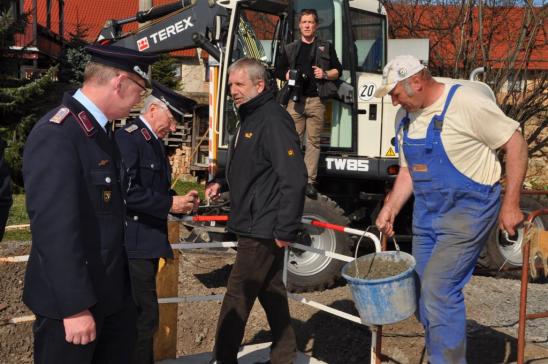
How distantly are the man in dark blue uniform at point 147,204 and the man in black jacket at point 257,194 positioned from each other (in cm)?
43

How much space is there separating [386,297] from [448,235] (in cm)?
51

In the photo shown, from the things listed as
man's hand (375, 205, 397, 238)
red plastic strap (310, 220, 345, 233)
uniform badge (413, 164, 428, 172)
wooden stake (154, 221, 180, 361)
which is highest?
uniform badge (413, 164, 428, 172)

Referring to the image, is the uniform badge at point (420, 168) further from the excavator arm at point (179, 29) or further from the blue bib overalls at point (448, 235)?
the excavator arm at point (179, 29)

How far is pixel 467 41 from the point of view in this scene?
11922 millimetres

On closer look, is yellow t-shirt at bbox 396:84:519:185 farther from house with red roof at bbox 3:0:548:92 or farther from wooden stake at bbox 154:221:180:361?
house with red roof at bbox 3:0:548:92

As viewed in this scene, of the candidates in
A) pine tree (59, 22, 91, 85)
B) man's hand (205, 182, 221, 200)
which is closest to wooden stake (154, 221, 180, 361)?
man's hand (205, 182, 221, 200)

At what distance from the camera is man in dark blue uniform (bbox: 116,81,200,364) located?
156 inches

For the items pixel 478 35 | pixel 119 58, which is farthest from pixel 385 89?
pixel 478 35

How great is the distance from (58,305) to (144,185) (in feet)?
4.99

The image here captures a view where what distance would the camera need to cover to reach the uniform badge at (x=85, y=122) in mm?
2732

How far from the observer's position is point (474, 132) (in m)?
3.93

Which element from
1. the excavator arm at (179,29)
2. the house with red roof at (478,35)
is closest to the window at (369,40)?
the excavator arm at (179,29)

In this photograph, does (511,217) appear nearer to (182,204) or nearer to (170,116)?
(182,204)

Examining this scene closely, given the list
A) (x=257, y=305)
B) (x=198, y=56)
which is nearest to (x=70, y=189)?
(x=257, y=305)
